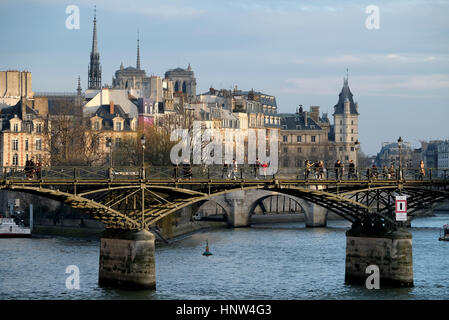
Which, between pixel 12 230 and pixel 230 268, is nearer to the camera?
pixel 230 268

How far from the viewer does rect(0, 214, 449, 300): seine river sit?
6147cm

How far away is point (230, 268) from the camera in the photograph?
74500 millimetres

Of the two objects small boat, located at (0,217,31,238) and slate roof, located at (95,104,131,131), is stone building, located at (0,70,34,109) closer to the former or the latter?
slate roof, located at (95,104,131,131)

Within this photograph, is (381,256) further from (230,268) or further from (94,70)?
(94,70)

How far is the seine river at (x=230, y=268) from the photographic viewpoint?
61469 millimetres

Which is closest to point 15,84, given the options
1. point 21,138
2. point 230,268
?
point 21,138

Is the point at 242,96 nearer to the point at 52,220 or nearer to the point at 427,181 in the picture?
the point at 52,220

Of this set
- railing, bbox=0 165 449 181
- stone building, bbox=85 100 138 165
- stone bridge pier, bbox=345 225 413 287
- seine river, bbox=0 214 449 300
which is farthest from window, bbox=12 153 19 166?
stone bridge pier, bbox=345 225 413 287

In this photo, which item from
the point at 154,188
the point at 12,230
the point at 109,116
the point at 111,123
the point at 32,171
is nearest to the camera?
the point at 32,171

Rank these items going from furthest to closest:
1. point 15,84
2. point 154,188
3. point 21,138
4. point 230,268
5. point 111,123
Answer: point 15,84
point 111,123
point 21,138
point 230,268
point 154,188

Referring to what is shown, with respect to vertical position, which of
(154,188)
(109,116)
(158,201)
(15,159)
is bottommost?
(158,201)

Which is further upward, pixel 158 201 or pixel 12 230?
pixel 158 201

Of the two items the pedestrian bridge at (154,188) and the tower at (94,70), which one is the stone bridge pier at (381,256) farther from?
the tower at (94,70)
